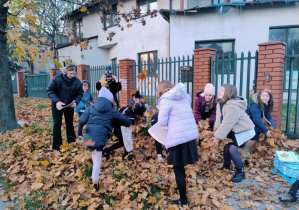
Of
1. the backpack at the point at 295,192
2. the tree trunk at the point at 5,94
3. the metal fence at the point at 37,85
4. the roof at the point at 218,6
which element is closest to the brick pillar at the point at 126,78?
the tree trunk at the point at 5,94

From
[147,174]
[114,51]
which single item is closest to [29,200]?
[147,174]

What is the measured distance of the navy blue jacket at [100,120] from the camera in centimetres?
286

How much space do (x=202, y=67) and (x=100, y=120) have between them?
3.56 metres

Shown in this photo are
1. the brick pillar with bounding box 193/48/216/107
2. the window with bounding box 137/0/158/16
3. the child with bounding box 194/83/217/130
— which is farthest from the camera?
the window with bounding box 137/0/158/16

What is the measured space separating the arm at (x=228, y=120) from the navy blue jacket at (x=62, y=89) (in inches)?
111

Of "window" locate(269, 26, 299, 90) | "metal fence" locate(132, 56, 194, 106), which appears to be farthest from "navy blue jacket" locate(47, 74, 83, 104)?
"window" locate(269, 26, 299, 90)

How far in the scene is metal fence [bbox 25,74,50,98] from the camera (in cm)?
1417

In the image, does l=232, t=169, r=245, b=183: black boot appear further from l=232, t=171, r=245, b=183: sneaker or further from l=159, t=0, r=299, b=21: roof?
l=159, t=0, r=299, b=21: roof

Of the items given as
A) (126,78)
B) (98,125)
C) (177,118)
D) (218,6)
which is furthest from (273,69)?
(218,6)

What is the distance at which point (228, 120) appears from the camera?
307 centimetres

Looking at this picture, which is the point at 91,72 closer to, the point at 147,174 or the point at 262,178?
the point at 147,174

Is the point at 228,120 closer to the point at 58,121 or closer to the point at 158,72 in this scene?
the point at 58,121

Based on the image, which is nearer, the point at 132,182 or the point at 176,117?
the point at 176,117

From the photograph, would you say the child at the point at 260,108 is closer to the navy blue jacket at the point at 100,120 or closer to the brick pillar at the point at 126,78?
the navy blue jacket at the point at 100,120
